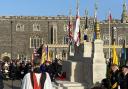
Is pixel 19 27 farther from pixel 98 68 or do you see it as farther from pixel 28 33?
pixel 98 68

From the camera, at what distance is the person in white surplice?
9922 mm

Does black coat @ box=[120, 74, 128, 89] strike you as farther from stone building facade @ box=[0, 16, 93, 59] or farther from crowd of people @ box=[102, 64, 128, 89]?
stone building facade @ box=[0, 16, 93, 59]

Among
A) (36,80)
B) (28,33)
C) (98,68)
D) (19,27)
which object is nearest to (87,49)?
(98,68)

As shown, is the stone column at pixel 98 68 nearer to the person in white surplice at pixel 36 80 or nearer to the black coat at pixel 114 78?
the black coat at pixel 114 78

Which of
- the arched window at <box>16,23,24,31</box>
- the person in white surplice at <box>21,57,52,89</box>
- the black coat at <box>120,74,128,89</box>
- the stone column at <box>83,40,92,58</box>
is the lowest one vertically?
the black coat at <box>120,74,128,89</box>

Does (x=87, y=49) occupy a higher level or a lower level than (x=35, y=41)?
higher

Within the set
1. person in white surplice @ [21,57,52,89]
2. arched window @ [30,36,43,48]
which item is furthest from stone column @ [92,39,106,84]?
arched window @ [30,36,43,48]

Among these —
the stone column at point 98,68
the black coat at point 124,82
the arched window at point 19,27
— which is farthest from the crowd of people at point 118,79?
the arched window at point 19,27

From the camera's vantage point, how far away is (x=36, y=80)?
394 inches

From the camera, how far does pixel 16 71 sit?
3581 cm

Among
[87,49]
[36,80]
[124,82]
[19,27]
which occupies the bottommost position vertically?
[124,82]

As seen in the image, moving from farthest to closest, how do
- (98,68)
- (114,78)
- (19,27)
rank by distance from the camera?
(19,27) → (98,68) → (114,78)

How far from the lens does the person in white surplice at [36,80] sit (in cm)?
992

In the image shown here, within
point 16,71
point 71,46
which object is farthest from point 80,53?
point 16,71
